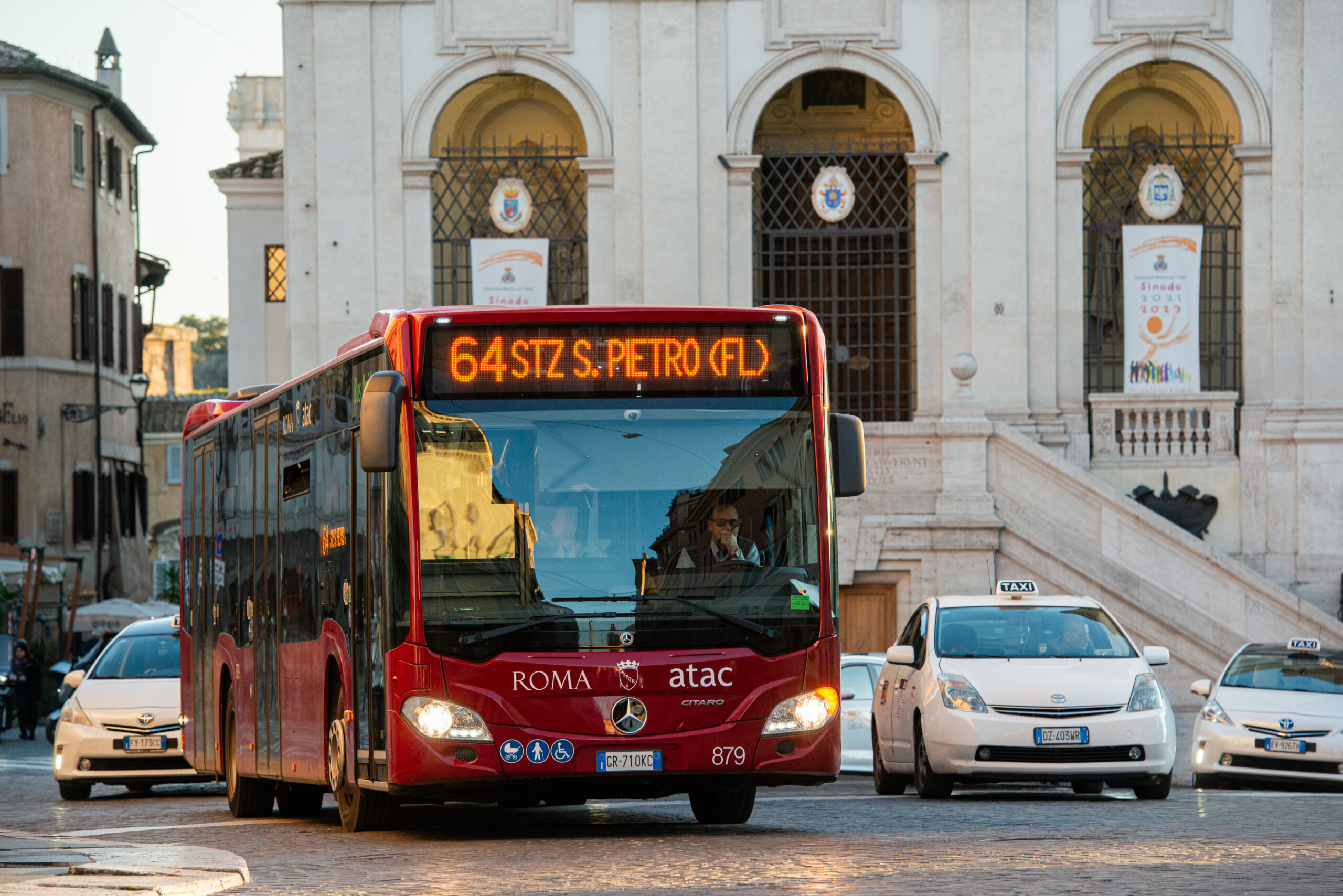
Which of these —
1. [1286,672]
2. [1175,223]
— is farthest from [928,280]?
[1286,672]

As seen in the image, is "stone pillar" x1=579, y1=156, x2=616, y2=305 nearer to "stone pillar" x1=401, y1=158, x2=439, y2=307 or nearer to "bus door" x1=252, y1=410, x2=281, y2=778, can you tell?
"stone pillar" x1=401, y1=158, x2=439, y2=307

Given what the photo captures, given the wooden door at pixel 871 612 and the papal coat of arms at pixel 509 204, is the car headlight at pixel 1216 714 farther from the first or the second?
the papal coat of arms at pixel 509 204

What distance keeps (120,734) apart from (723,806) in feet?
25.9

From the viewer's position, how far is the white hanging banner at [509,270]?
31234 mm

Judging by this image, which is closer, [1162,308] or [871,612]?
[871,612]

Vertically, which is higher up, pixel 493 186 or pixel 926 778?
pixel 493 186

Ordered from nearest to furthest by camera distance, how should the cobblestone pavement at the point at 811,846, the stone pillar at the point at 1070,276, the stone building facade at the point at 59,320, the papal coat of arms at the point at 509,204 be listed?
1. the cobblestone pavement at the point at 811,846
2. the stone pillar at the point at 1070,276
3. the papal coat of arms at the point at 509,204
4. the stone building facade at the point at 59,320

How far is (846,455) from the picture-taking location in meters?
10.9

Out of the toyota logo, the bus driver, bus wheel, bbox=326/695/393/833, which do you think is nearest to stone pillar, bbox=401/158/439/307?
bus wheel, bbox=326/695/393/833

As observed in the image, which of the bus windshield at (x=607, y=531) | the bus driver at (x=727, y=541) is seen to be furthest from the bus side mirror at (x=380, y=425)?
the bus driver at (x=727, y=541)

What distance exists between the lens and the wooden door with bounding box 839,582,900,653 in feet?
91.6

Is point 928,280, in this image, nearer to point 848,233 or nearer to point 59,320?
point 848,233

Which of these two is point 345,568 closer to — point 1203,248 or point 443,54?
point 443,54

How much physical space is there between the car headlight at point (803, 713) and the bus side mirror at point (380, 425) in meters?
2.31
